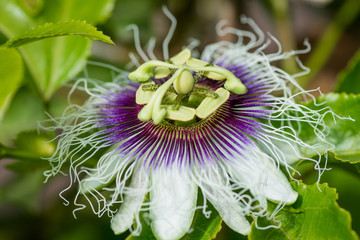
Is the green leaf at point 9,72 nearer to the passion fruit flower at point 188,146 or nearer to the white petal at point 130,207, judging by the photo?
the passion fruit flower at point 188,146

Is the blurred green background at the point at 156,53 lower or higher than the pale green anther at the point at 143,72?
lower

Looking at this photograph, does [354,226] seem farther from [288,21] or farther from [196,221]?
[288,21]

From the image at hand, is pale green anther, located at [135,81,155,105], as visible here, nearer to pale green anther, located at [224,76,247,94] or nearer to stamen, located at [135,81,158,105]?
stamen, located at [135,81,158,105]

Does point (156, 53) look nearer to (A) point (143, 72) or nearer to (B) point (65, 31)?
(A) point (143, 72)

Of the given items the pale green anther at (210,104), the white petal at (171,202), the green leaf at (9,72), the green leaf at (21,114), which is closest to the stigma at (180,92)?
the pale green anther at (210,104)

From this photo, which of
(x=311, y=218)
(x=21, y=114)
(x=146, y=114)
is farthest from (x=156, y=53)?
(x=311, y=218)

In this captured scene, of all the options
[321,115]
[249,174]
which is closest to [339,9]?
[321,115]

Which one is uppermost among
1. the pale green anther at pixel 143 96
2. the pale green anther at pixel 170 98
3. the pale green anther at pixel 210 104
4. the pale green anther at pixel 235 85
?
the pale green anther at pixel 235 85
